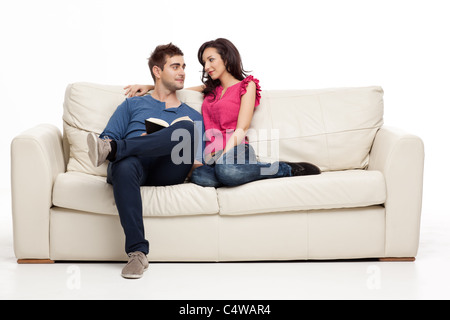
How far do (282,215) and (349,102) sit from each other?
37.5 inches

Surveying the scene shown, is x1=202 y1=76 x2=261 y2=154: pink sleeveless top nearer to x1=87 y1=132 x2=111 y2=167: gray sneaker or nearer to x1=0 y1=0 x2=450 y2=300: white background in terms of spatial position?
x1=87 y1=132 x2=111 y2=167: gray sneaker

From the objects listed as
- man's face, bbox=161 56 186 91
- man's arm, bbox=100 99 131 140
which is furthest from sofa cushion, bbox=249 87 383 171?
man's arm, bbox=100 99 131 140

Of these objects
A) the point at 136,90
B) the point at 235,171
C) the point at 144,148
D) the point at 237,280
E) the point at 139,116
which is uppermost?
the point at 136,90

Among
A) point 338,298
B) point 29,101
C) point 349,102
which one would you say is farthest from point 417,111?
point 29,101

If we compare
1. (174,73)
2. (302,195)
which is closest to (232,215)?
(302,195)

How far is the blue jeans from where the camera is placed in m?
2.74

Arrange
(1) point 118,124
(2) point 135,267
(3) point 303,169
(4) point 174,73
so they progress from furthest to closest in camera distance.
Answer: (4) point 174,73, (1) point 118,124, (3) point 303,169, (2) point 135,267

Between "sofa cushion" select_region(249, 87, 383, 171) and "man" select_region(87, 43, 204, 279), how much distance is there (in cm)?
42

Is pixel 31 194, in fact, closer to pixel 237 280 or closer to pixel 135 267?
pixel 135 267

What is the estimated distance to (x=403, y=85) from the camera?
454 centimetres

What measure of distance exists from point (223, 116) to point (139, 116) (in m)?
0.47

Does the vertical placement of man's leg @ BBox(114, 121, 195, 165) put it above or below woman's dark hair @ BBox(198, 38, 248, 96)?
below

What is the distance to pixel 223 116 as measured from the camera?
123 inches
